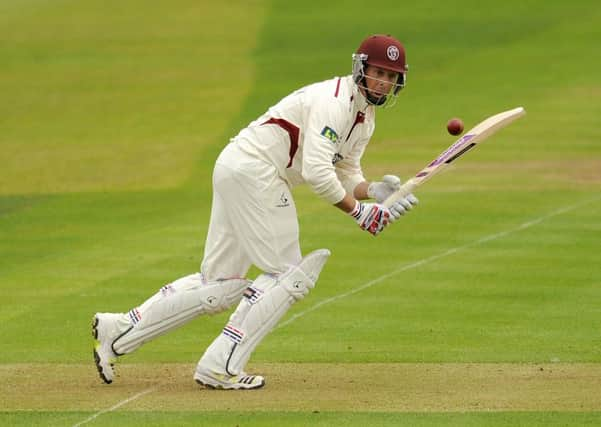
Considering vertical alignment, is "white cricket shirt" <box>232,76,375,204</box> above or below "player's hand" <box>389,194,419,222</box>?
above

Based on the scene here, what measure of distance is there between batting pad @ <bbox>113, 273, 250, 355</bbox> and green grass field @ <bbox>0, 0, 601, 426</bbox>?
298 mm

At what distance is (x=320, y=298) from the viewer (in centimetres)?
1140

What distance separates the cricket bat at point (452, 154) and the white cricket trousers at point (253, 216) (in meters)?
0.61

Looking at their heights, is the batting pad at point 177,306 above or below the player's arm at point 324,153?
below

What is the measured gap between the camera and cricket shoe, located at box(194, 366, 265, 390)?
831 cm

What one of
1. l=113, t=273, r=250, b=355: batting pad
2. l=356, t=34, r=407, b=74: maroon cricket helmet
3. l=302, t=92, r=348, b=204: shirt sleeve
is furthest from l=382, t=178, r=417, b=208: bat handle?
l=113, t=273, r=250, b=355: batting pad

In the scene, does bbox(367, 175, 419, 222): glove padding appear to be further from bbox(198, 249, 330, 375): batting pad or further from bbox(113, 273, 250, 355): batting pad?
bbox(113, 273, 250, 355): batting pad

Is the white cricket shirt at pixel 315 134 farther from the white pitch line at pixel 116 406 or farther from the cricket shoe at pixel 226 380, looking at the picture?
the white pitch line at pixel 116 406

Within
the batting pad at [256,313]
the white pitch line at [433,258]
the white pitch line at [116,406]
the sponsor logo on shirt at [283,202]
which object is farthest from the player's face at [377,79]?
the white pitch line at [433,258]

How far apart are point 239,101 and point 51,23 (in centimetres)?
828

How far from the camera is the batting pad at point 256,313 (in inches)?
326

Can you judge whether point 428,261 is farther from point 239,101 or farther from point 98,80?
point 98,80

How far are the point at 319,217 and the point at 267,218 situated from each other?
6.84 meters

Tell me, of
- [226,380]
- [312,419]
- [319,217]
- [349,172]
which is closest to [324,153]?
[349,172]
